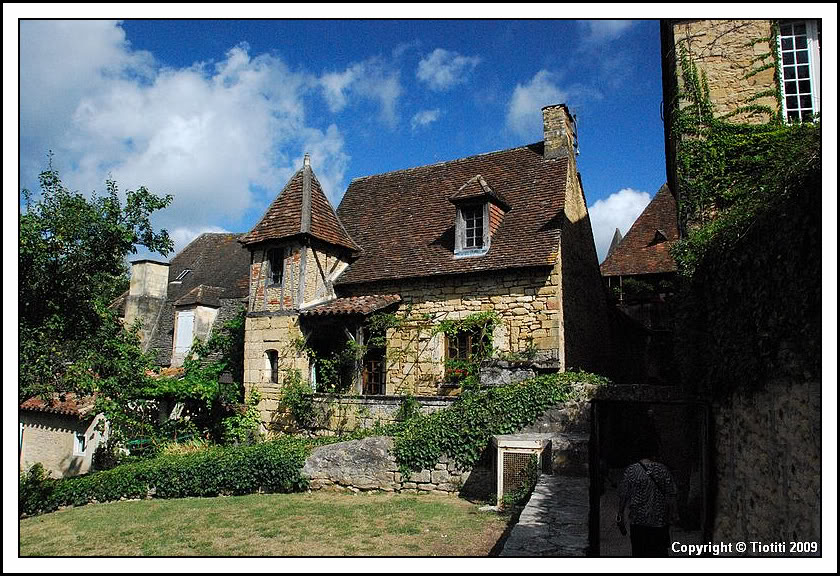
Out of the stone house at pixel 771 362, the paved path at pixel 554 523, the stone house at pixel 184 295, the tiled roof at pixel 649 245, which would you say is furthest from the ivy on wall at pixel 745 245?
the stone house at pixel 184 295

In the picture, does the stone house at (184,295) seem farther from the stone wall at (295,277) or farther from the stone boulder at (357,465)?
the stone boulder at (357,465)

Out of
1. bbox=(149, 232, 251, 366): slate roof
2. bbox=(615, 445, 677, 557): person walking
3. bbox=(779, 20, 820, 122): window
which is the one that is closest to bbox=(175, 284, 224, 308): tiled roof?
bbox=(149, 232, 251, 366): slate roof

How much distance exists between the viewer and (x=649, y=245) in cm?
2064

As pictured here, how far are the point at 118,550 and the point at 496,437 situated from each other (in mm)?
5583

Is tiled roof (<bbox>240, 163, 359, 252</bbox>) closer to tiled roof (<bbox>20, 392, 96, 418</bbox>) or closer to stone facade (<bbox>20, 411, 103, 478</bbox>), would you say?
tiled roof (<bbox>20, 392, 96, 418</bbox>)

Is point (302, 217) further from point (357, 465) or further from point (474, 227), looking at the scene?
point (357, 465)

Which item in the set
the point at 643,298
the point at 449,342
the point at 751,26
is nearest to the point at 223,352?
the point at 449,342

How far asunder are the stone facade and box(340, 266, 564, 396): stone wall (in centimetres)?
1092

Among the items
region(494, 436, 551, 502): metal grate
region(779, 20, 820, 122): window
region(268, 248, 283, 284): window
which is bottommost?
region(494, 436, 551, 502): metal grate

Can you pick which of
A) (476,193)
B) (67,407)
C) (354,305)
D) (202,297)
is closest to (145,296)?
(202,297)

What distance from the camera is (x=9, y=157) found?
5488 mm

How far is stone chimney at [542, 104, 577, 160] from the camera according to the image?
53.1 feet

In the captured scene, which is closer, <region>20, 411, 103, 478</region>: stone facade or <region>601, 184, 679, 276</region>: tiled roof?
<region>20, 411, 103, 478</region>: stone facade

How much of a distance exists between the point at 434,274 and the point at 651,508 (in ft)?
31.8
